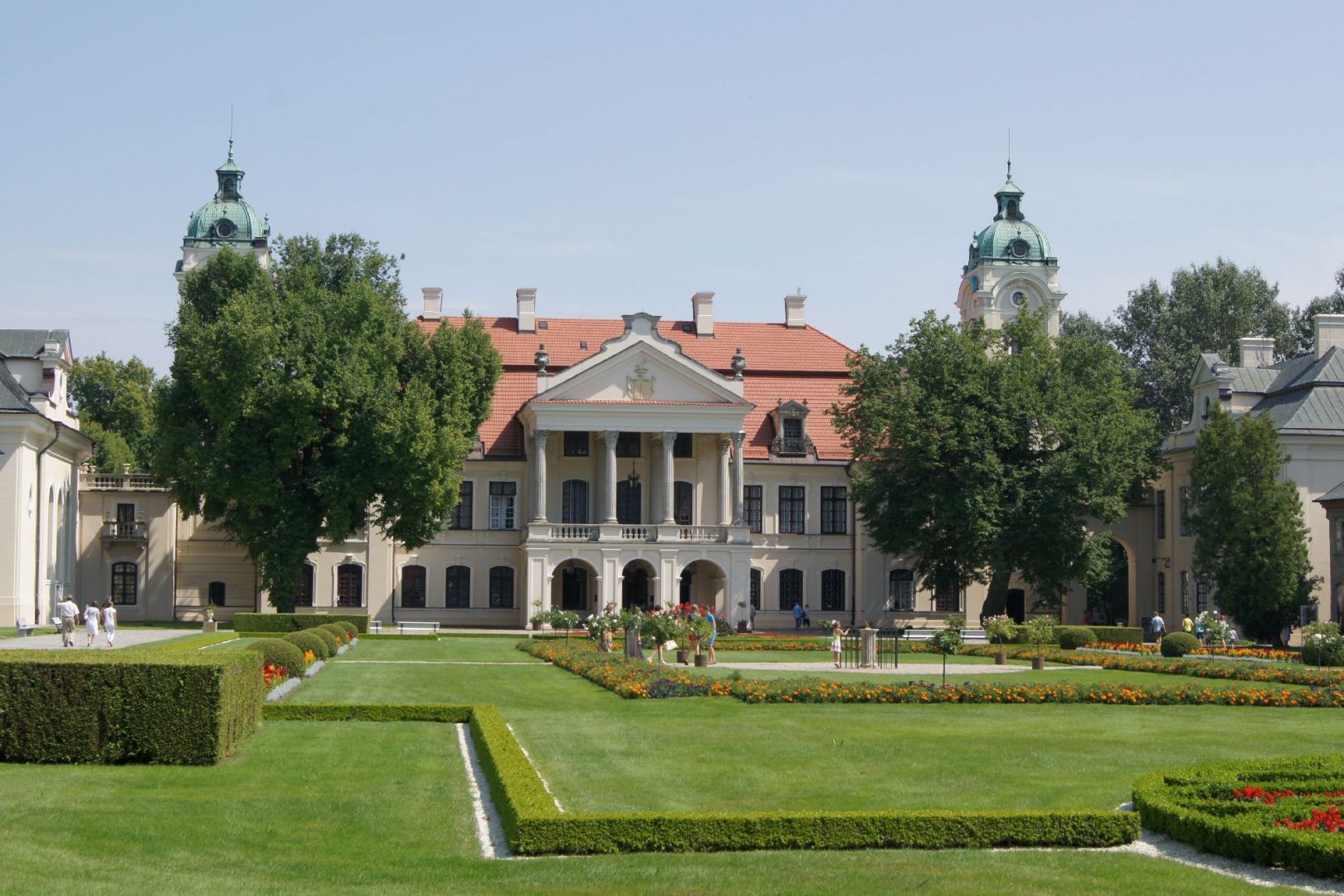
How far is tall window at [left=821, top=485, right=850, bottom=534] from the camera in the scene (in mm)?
67562

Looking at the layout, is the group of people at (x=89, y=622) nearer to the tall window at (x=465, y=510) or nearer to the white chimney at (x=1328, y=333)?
the tall window at (x=465, y=510)

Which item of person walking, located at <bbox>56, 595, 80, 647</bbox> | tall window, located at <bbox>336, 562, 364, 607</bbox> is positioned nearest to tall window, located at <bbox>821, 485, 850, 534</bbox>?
tall window, located at <bbox>336, 562, 364, 607</bbox>

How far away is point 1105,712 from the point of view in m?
26.8

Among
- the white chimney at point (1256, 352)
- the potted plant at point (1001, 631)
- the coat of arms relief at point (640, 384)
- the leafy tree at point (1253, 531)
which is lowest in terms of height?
the potted plant at point (1001, 631)

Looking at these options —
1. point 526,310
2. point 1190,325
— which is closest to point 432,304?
point 526,310

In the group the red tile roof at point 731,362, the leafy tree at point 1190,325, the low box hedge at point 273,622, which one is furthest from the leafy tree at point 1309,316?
the low box hedge at point 273,622

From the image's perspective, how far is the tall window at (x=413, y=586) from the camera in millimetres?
65188

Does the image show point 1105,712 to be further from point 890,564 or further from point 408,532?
point 890,564

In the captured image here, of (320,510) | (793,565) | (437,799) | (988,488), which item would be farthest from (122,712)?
(793,565)

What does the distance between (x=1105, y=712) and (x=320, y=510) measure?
33832mm

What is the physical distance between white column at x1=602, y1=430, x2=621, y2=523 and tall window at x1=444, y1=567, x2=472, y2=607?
22.6 feet

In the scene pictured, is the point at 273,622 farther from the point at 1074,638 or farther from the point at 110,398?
the point at 110,398

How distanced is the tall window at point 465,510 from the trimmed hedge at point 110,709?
48090 millimetres

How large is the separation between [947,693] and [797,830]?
50.7 feet
